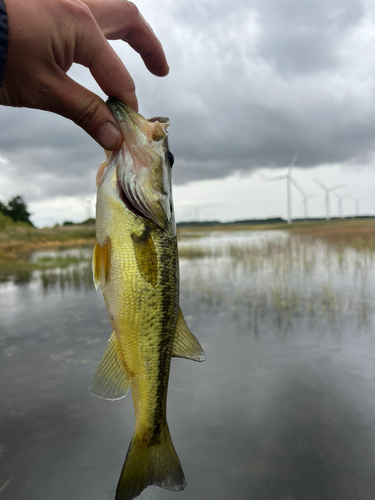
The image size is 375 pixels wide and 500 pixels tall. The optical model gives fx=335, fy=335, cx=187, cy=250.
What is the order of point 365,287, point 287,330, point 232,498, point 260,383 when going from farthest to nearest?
point 365,287, point 287,330, point 260,383, point 232,498

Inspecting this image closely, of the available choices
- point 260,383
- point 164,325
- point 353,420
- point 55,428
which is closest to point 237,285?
point 260,383

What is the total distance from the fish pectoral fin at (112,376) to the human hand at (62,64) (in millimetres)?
1096

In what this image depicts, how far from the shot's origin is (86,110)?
172cm

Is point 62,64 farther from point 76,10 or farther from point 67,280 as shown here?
point 67,280

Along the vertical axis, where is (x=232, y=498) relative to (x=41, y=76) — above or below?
below

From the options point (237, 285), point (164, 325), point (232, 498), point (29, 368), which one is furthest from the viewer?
point (237, 285)

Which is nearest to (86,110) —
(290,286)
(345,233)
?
(290,286)

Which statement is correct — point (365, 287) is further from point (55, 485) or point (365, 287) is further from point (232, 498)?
point (55, 485)

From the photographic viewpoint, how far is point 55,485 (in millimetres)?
3309

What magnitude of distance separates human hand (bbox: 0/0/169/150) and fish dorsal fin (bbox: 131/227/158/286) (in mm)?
493

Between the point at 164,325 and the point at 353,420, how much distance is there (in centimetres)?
357

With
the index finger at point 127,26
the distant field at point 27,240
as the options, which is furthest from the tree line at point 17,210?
the index finger at point 127,26

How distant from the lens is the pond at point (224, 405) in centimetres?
337

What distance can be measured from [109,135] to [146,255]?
645 mm
